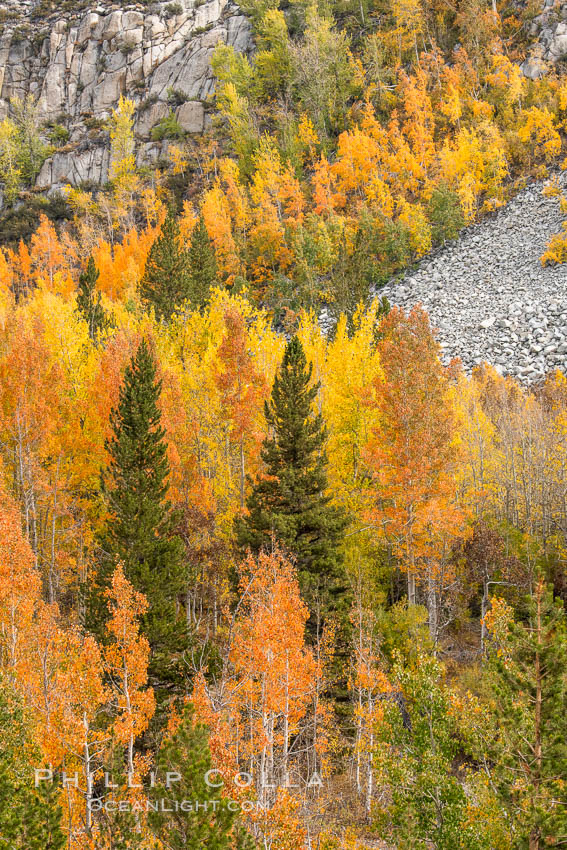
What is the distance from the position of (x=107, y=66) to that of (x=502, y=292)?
77.7 m

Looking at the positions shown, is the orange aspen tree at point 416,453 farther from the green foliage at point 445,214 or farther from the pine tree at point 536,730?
the green foliage at point 445,214

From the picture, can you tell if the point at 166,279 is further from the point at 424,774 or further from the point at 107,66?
the point at 107,66

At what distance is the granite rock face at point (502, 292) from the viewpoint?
4381 cm

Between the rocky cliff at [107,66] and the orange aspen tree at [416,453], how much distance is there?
245 ft

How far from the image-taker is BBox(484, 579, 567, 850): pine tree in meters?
8.73

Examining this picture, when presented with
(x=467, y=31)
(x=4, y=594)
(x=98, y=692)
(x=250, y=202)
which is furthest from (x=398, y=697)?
(x=467, y=31)

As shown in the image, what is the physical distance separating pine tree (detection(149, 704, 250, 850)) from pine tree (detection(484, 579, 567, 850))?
4358 millimetres

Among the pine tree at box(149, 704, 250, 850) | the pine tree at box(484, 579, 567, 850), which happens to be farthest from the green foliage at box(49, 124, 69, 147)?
the pine tree at box(484, 579, 567, 850)

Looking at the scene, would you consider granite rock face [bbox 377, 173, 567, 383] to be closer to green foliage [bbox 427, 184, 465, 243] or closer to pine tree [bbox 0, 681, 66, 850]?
green foliage [bbox 427, 184, 465, 243]

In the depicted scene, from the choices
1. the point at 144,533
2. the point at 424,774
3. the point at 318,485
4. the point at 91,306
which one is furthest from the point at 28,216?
the point at 424,774

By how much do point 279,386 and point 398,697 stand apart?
11999 millimetres

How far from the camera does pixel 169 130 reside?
3282 inches

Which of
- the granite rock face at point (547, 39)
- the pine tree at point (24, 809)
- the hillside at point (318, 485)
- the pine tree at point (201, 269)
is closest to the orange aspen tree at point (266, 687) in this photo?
the hillside at point (318, 485)

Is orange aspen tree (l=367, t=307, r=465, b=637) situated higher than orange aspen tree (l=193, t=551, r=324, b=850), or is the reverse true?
orange aspen tree (l=367, t=307, r=465, b=637)
